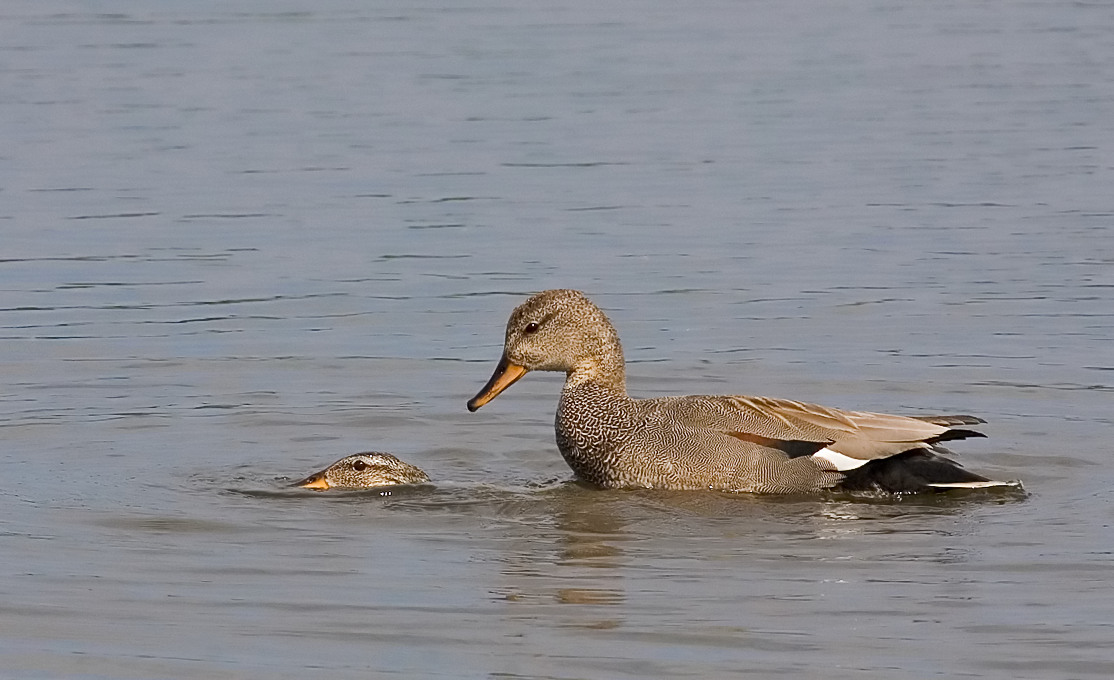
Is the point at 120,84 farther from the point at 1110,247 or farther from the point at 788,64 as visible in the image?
the point at 1110,247

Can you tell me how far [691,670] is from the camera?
7266mm

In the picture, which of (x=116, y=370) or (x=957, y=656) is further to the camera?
(x=116, y=370)

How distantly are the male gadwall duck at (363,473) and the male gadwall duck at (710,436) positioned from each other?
2.36ft

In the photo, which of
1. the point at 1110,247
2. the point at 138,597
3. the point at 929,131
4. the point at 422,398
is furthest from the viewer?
the point at 929,131

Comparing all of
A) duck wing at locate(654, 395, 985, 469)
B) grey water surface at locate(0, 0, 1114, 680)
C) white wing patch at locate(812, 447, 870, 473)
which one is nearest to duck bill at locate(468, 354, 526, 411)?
grey water surface at locate(0, 0, 1114, 680)

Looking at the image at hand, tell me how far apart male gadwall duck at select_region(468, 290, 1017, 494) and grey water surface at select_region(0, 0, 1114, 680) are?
14 centimetres

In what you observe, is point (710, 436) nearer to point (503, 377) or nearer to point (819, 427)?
point (819, 427)

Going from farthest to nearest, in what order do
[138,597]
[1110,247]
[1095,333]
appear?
[1110,247]
[1095,333]
[138,597]

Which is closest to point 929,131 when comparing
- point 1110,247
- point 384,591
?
point 1110,247

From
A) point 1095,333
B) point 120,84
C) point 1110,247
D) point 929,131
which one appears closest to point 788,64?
point 929,131

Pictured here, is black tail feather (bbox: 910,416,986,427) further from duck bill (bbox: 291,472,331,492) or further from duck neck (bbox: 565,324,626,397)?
duck bill (bbox: 291,472,331,492)

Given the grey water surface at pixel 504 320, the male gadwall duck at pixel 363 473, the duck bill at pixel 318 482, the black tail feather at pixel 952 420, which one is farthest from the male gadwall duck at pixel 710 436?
the duck bill at pixel 318 482

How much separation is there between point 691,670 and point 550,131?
14416mm

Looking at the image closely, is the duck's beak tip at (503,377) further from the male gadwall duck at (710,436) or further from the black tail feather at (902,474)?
the black tail feather at (902,474)
